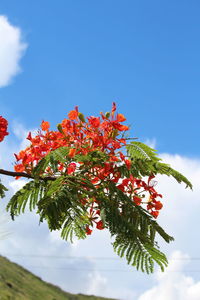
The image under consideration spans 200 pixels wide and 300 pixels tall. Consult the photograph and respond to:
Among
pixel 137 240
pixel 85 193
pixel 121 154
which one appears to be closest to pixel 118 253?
pixel 137 240

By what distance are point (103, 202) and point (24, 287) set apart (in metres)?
139

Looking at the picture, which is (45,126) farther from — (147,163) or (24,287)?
(24,287)

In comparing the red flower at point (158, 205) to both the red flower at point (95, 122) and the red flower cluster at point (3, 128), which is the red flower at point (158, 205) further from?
the red flower cluster at point (3, 128)

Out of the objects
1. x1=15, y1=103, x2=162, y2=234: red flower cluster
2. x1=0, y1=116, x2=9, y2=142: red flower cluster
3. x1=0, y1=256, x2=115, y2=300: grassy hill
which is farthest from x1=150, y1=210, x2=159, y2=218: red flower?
x1=0, y1=256, x2=115, y2=300: grassy hill

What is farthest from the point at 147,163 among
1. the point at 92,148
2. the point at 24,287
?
the point at 24,287

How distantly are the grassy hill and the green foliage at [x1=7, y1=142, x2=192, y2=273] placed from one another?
11021 cm

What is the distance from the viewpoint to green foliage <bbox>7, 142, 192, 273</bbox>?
382 cm

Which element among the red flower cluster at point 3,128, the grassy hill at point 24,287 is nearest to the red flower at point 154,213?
the red flower cluster at point 3,128

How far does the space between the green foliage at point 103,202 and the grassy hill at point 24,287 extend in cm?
11021

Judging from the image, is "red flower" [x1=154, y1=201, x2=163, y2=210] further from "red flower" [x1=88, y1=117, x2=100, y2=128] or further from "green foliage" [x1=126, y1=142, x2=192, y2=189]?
"red flower" [x1=88, y1=117, x2=100, y2=128]

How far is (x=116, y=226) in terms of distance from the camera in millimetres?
3967

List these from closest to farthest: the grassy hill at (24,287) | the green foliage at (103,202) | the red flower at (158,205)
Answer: the green foliage at (103,202) < the red flower at (158,205) < the grassy hill at (24,287)

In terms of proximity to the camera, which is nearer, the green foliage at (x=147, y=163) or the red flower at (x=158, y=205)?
the green foliage at (x=147, y=163)

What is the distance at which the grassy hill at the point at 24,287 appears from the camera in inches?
4790
